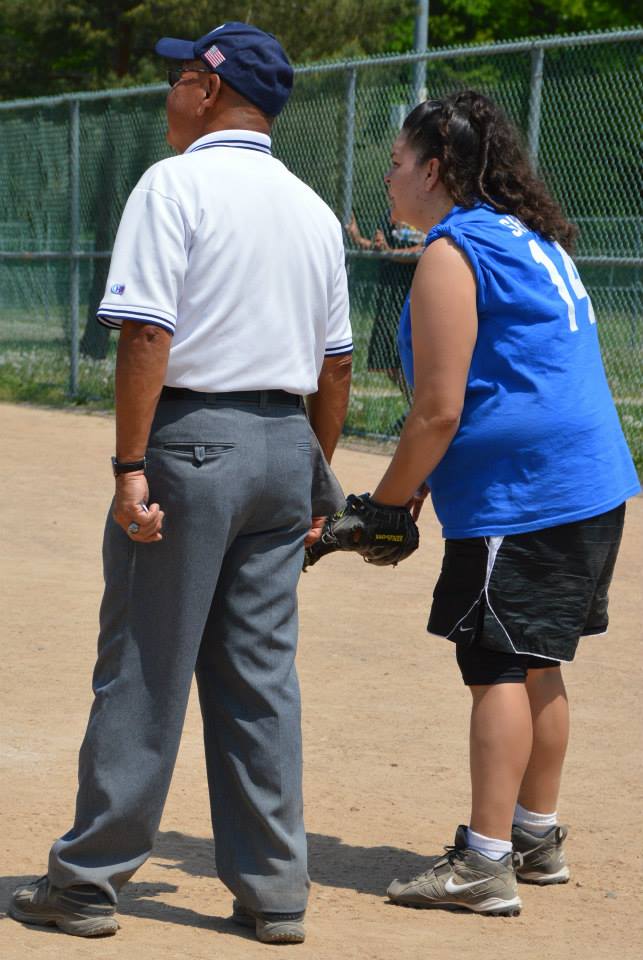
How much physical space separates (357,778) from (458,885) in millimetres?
906

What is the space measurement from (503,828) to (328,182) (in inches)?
334

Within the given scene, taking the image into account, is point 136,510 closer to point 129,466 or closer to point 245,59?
point 129,466

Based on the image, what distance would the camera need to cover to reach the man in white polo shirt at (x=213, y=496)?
3000mm

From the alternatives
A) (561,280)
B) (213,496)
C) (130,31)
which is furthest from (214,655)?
(130,31)

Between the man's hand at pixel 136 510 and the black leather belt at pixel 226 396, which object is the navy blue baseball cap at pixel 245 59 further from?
the man's hand at pixel 136 510

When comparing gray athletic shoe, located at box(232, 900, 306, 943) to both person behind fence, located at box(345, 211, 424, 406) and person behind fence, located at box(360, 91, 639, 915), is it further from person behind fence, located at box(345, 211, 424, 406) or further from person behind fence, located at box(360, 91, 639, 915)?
person behind fence, located at box(345, 211, 424, 406)

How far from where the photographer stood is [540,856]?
3676 millimetres

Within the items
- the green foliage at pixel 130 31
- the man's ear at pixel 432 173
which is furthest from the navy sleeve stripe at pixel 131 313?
the green foliage at pixel 130 31

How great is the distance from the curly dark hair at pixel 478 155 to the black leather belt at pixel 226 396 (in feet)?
2.24

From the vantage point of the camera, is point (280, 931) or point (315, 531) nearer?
point (280, 931)

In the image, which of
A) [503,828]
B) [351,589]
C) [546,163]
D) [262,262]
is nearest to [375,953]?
[503,828]

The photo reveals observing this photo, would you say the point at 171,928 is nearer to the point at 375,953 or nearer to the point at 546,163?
the point at 375,953

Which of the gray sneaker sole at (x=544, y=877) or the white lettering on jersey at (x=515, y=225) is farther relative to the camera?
the gray sneaker sole at (x=544, y=877)

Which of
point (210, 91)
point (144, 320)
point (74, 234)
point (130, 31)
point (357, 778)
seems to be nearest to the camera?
point (144, 320)
